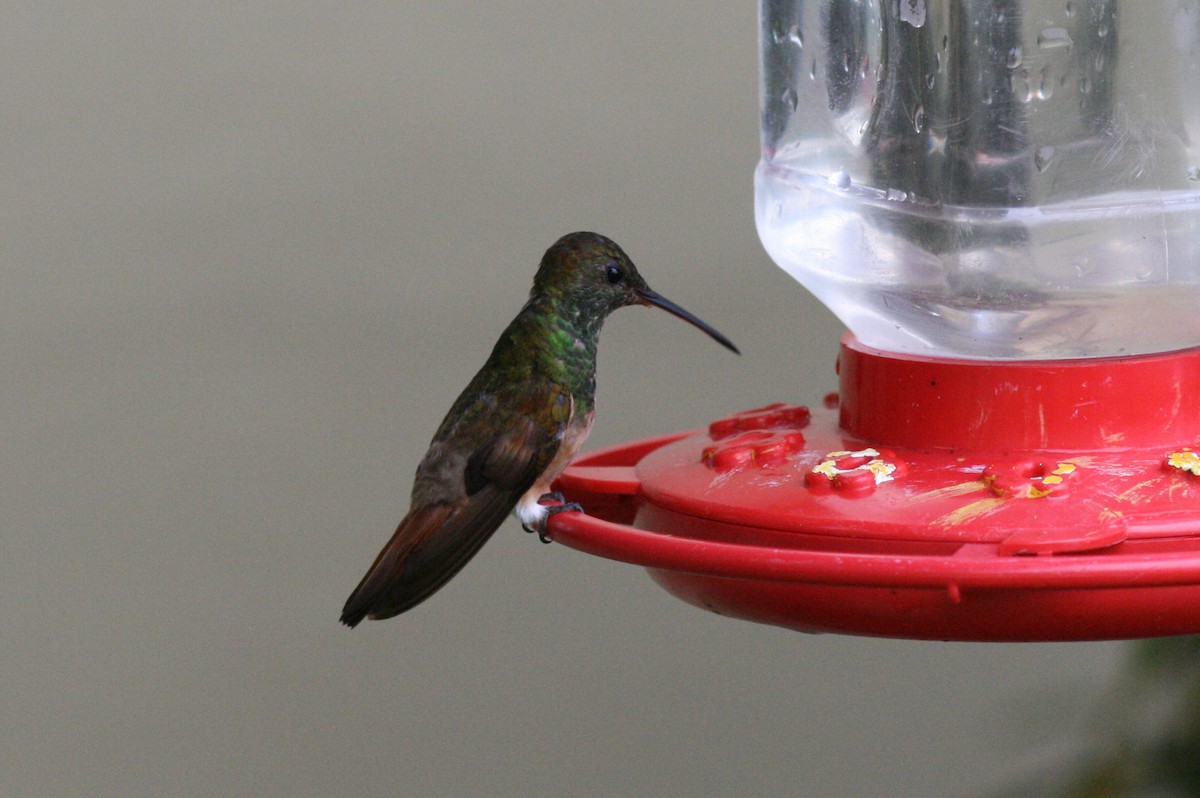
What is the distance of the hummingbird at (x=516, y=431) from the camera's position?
1923 millimetres

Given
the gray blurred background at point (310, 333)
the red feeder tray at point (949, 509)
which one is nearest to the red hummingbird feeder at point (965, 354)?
the red feeder tray at point (949, 509)

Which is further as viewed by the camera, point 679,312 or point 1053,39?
point 679,312

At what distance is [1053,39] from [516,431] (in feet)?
2.88

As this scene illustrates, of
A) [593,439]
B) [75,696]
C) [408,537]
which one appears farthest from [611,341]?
[408,537]

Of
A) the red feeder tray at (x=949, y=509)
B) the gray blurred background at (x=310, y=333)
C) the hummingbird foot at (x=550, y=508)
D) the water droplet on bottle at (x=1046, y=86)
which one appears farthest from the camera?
the gray blurred background at (x=310, y=333)

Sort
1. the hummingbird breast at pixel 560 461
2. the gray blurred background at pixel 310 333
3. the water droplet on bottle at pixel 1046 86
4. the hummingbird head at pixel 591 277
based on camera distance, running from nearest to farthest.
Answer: the water droplet on bottle at pixel 1046 86
the hummingbird breast at pixel 560 461
the hummingbird head at pixel 591 277
the gray blurred background at pixel 310 333

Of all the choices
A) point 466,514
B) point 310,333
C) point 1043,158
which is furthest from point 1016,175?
point 310,333

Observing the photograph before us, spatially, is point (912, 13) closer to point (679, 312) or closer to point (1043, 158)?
point (1043, 158)

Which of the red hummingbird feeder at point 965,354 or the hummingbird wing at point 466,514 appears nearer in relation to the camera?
the red hummingbird feeder at point 965,354

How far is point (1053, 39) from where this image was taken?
74.0 inches

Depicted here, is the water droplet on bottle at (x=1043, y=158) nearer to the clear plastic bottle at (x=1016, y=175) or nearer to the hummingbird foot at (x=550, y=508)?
the clear plastic bottle at (x=1016, y=175)

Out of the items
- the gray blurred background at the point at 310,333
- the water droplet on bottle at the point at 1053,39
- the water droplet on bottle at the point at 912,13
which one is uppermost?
the water droplet on bottle at the point at 912,13

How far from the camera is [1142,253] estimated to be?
6.30 ft

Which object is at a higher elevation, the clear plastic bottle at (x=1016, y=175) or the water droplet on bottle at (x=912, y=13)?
the water droplet on bottle at (x=912, y=13)
